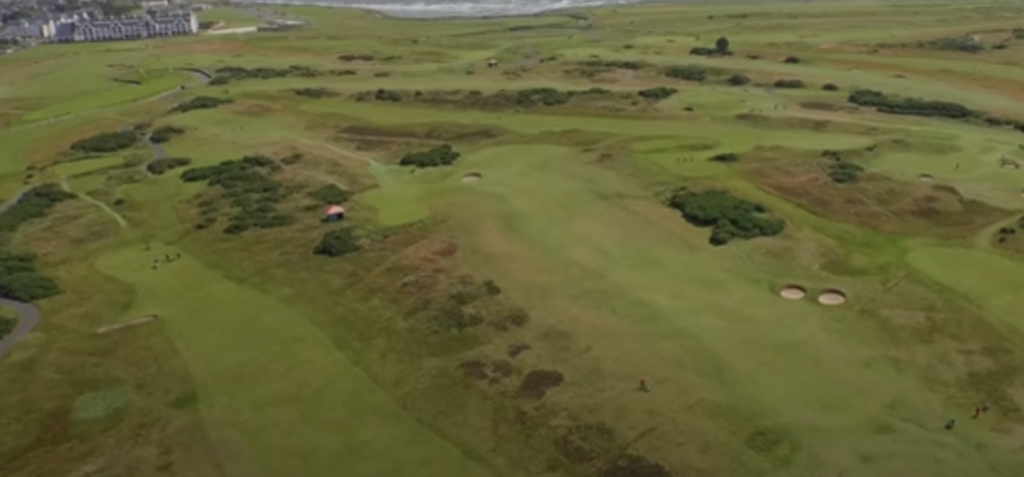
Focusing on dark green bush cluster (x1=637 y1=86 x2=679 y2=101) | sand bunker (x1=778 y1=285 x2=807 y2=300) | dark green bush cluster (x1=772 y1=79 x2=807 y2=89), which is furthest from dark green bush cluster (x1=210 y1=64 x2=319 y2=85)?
sand bunker (x1=778 y1=285 x2=807 y2=300)

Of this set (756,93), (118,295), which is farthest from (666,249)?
(756,93)

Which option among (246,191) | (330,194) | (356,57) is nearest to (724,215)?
(330,194)

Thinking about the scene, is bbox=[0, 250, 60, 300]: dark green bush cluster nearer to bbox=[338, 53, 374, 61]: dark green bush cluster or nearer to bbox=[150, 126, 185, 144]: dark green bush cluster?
bbox=[150, 126, 185, 144]: dark green bush cluster

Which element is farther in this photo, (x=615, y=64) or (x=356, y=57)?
(x=356, y=57)

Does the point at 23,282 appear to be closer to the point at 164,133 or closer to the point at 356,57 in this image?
the point at 164,133

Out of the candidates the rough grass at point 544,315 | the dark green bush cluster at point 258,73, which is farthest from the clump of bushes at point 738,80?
the dark green bush cluster at point 258,73

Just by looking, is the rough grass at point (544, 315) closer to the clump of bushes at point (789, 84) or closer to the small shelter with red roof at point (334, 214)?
the small shelter with red roof at point (334, 214)
